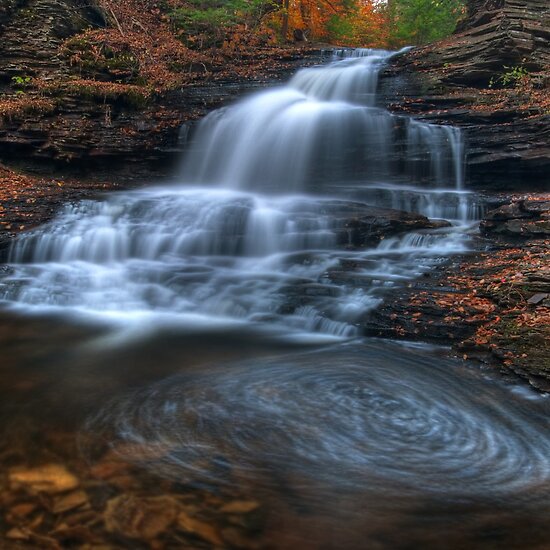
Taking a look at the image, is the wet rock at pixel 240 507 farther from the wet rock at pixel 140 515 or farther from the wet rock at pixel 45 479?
the wet rock at pixel 45 479

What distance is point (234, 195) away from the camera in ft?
38.5

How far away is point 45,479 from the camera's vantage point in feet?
9.81

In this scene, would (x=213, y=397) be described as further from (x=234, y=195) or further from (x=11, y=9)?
(x=11, y=9)

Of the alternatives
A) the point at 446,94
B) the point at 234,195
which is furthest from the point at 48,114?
the point at 446,94

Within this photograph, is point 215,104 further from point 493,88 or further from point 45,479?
point 45,479

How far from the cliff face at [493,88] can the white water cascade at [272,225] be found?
2.26ft

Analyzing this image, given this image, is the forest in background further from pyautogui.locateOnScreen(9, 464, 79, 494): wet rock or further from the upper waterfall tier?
pyautogui.locateOnScreen(9, 464, 79, 494): wet rock

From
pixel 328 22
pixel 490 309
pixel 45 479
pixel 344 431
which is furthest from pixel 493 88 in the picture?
pixel 45 479

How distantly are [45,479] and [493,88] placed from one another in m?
14.7

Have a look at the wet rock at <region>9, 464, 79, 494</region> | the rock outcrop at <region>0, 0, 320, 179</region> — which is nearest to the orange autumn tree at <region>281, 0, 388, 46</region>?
the rock outcrop at <region>0, 0, 320, 179</region>

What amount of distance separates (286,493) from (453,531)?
1.02 meters

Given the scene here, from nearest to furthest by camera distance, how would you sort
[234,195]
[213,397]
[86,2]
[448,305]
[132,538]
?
1. [132,538]
2. [213,397]
3. [448,305]
4. [234,195]
5. [86,2]

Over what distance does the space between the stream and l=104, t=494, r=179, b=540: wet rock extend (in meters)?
0.24

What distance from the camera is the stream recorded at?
314cm
